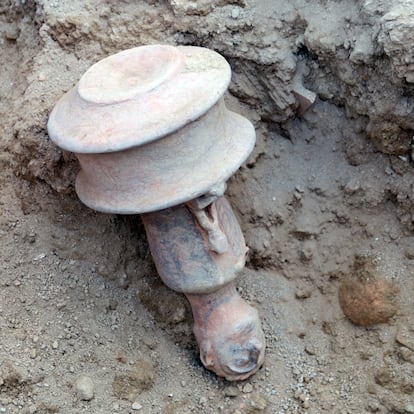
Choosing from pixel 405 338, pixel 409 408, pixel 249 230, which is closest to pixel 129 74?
pixel 249 230

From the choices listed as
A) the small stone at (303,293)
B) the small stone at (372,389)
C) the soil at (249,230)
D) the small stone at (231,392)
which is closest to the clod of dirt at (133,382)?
the soil at (249,230)

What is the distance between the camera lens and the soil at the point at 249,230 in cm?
238

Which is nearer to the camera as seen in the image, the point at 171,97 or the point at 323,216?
the point at 171,97

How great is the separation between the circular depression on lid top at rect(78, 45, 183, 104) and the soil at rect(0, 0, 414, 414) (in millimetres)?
357

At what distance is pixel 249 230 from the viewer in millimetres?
2684

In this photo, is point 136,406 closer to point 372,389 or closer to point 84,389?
point 84,389

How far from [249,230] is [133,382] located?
734mm

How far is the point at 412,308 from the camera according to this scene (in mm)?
2527

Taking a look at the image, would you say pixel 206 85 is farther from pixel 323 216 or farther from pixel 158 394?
pixel 158 394

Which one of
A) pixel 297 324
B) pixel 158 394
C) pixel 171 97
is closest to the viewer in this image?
pixel 171 97

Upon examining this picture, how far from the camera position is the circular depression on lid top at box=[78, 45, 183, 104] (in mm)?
1953

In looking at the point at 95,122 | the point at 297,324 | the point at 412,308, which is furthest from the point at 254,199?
the point at 95,122

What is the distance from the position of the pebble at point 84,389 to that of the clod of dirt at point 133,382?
0.09m

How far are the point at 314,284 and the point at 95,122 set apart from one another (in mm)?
1183
